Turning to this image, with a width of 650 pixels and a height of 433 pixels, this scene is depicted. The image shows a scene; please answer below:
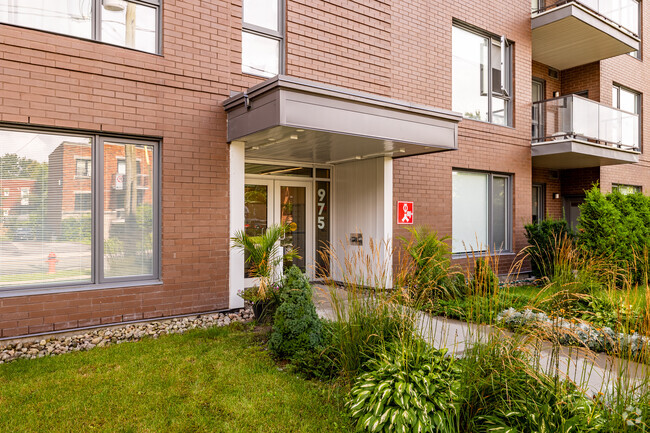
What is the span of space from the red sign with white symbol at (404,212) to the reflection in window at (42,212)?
5484 mm

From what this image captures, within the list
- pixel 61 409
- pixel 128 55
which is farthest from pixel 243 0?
pixel 61 409

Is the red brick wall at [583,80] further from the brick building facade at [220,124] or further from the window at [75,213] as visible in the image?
the window at [75,213]

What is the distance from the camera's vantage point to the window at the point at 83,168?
18.1ft

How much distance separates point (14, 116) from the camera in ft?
16.5

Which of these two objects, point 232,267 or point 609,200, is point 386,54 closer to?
point 232,267

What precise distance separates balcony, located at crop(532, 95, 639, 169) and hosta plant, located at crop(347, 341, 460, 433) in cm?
902

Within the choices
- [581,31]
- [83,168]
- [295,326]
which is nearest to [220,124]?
[83,168]

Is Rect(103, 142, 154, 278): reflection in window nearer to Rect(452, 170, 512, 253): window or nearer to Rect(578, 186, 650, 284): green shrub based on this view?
Rect(452, 170, 512, 253): window

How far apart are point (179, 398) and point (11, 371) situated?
2003 millimetres

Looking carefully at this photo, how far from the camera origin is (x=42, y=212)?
17.3 ft

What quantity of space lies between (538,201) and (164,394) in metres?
12.5

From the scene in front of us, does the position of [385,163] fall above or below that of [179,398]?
above

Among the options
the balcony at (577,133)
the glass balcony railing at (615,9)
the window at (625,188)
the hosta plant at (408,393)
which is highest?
the glass balcony railing at (615,9)

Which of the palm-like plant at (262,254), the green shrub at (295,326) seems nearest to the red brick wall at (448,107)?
the palm-like plant at (262,254)
